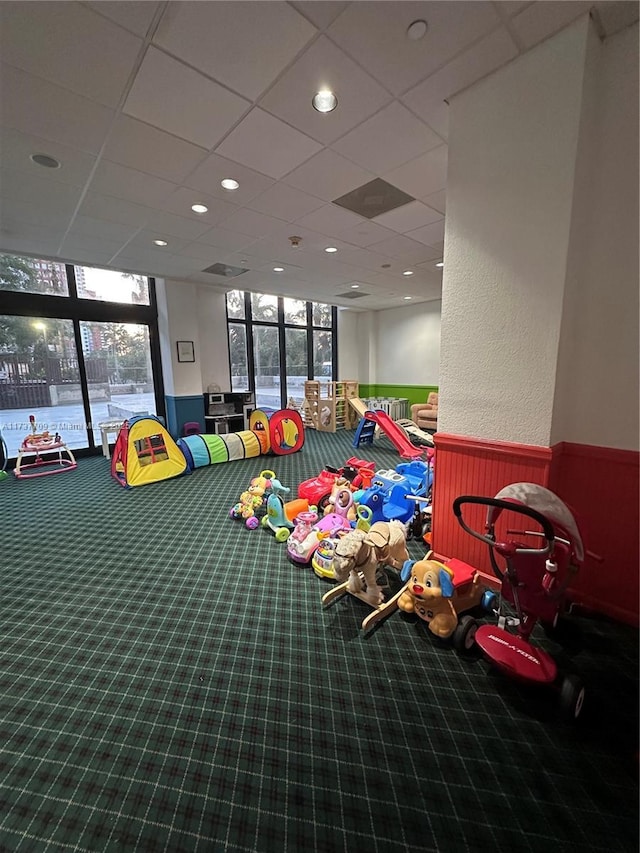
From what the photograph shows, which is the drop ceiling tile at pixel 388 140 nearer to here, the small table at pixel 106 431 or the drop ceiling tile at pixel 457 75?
the drop ceiling tile at pixel 457 75

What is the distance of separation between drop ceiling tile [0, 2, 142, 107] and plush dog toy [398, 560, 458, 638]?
3035 millimetres

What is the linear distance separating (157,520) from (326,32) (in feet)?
12.1

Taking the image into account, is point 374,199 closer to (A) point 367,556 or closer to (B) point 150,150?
(B) point 150,150

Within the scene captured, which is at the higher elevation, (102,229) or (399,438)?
(102,229)

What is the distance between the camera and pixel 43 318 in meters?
5.16

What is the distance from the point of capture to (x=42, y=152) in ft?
7.95

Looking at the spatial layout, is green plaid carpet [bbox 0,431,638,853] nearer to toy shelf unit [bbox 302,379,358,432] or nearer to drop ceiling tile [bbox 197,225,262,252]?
drop ceiling tile [bbox 197,225,262,252]

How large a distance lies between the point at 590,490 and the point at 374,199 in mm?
2976


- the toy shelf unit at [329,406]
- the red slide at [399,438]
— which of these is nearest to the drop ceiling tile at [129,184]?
the red slide at [399,438]

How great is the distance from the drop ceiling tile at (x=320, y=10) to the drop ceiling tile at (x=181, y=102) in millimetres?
622

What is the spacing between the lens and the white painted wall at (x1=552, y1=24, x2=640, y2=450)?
1684mm

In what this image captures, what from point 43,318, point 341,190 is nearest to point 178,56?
point 341,190

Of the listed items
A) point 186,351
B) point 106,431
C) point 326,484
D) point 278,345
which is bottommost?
point 326,484

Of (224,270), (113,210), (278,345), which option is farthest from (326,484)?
(278,345)
